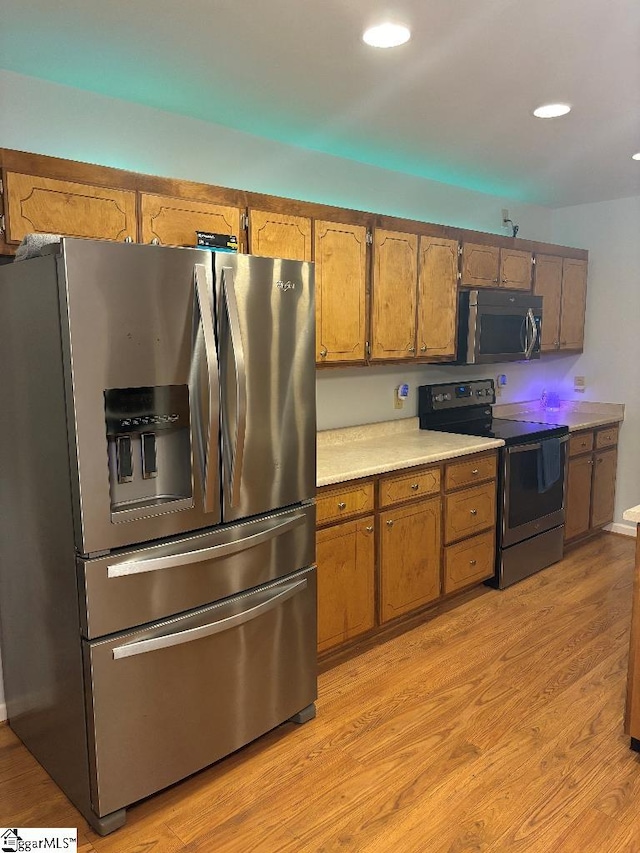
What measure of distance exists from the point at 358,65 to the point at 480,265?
1826 millimetres

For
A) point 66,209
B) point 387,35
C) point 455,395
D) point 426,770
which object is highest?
point 387,35

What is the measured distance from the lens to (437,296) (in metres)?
3.59

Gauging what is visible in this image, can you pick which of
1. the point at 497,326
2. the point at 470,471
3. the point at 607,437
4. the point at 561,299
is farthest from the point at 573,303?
the point at 470,471

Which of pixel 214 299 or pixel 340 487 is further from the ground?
pixel 214 299

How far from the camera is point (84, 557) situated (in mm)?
A: 1829

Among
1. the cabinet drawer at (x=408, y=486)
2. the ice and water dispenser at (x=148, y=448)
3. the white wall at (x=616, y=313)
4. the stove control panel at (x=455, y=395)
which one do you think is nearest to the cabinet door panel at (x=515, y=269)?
the stove control panel at (x=455, y=395)

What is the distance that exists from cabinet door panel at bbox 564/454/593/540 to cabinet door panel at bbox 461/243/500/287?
136 cm

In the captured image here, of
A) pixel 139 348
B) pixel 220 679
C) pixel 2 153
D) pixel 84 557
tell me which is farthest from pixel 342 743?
pixel 2 153

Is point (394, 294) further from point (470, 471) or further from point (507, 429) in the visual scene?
point (507, 429)

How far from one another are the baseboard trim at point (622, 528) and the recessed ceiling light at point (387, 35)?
3994mm

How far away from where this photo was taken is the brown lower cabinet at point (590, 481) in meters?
4.30

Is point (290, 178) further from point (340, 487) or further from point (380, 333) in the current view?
point (340, 487)

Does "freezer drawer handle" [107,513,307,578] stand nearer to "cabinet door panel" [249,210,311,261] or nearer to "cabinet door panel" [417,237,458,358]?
"cabinet door panel" [249,210,311,261]

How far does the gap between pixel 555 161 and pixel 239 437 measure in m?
2.71
